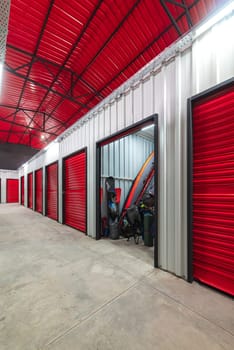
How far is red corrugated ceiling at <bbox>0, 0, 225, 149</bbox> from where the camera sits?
10.2 ft

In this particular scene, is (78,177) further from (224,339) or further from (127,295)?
(224,339)

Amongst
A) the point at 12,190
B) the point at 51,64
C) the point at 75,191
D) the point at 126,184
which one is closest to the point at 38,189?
the point at 75,191

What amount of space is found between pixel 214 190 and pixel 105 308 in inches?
77.3

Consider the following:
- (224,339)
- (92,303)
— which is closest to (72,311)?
(92,303)

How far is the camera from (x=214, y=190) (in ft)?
6.41

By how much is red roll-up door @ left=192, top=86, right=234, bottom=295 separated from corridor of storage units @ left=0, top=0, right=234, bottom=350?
13mm

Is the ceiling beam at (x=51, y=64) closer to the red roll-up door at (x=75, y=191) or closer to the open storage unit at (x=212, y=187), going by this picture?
the red roll-up door at (x=75, y=191)

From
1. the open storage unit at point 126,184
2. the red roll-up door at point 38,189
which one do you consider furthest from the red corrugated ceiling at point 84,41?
the red roll-up door at point 38,189

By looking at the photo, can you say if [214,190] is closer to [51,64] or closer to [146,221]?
[146,221]

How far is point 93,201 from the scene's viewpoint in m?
4.05

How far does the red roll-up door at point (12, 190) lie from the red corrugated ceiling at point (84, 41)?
40.3 feet

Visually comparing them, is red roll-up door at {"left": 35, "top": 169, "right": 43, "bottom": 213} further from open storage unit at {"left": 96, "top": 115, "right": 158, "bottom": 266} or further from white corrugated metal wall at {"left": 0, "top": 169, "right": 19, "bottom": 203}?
white corrugated metal wall at {"left": 0, "top": 169, "right": 19, "bottom": 203}

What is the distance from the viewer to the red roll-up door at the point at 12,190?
51.0 feet

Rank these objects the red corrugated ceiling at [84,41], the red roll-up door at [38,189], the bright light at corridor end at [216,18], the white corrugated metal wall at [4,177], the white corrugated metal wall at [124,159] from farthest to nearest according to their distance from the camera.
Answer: the white corrugated metal wall at [4,177] < the red roll-up door at [38,189] < the white corrugated metal wall at [124,159] < the red corrugated ceiling at [84,41] < the bright light at corridor end at [216,18]
